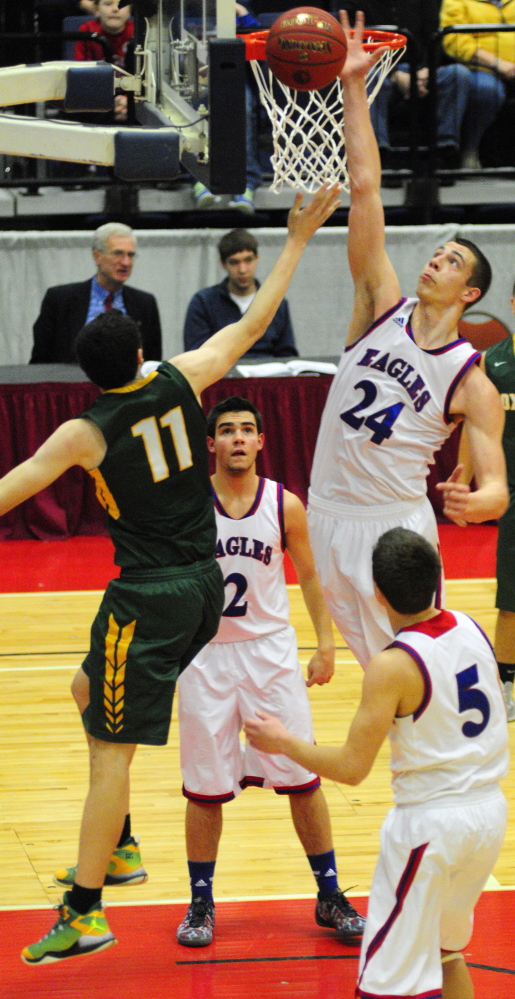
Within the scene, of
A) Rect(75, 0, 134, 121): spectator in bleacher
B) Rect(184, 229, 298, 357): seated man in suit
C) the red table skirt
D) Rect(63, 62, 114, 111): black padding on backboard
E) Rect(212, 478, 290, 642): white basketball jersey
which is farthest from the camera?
Rect(75, 0, 134, 121): spectator in bleacher

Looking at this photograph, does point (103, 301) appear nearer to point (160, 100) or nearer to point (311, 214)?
point (160, 100)

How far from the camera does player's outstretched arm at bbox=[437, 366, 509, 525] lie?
3.88 metres

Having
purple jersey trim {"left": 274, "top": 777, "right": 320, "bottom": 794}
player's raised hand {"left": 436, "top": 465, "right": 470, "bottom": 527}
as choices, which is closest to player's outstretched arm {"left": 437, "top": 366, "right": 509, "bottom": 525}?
player's raised hand {"left": 436, "top": 465, "right": 470, "bottom": 527}

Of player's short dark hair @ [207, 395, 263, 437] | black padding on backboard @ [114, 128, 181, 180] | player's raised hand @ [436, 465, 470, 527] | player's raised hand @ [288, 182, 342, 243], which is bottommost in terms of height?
player's raised hand @ [436, 465, 470, 527]

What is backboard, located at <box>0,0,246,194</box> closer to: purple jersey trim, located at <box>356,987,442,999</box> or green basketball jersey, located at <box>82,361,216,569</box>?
green basketball jersey, located at <box>82,361,216,569</box>

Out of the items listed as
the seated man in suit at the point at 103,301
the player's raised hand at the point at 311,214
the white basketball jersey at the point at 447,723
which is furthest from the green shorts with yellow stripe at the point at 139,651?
the seated man in suit at the point at 103,301

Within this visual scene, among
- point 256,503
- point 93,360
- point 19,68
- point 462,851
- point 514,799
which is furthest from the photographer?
point 514,799

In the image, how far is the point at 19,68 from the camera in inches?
181

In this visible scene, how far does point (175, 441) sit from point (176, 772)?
7.06 feet

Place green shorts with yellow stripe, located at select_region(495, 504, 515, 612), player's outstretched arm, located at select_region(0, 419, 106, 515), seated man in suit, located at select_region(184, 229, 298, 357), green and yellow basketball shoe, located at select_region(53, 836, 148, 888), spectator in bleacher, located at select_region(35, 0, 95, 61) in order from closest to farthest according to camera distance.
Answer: player's outstretched arm, located at select_region(0, 419, 106, 515) < green and yellow basketball shoe, located at select_region(53, 836, 148, 888) < green shorts with yellow stripe, located at select_region(495, 504, 515, 612) < seated man in suit, located at select_region(184, 229, 298, 357) < spectator in bleacher, located at select_region(35, 0, 95, 61)

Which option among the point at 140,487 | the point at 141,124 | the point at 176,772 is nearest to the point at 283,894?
the point at 176,772

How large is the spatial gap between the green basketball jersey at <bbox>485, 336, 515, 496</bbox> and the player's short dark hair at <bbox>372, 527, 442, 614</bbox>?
3.01 m

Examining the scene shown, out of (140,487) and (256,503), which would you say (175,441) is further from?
(256,503)

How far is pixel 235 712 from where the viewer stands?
407 cm
